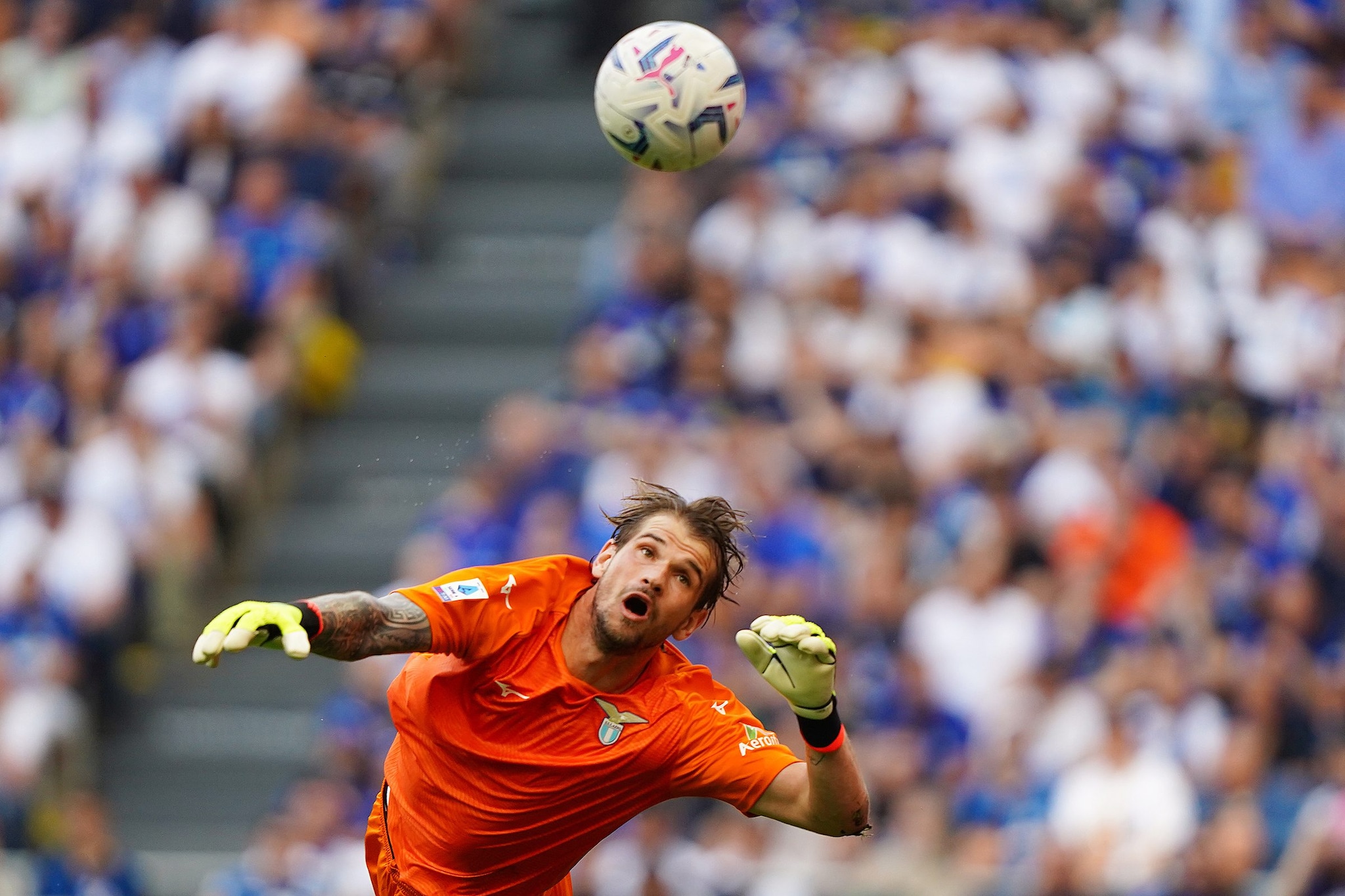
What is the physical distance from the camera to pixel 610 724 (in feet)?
25.5

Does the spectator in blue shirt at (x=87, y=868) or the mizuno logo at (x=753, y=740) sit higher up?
the mizuno logo at (x=753, y=740)

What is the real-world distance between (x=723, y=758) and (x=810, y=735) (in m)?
0.52

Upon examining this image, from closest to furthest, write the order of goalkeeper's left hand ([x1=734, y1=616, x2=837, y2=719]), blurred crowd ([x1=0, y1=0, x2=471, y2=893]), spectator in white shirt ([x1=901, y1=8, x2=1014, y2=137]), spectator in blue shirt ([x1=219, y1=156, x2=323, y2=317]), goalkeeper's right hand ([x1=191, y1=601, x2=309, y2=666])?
goalkeeper's right hand ([x1=191, y1=601, x2=309, y2=666]) → goalkeeper's left hand ([x1=734, y1=616, x2=837, y2=719]) → blurred crowd ([x1=0, y1=0, x2=471, y2=893]) → spectator in white shirt ([x1=901, y1=8, x2=1014, y2=137]) → spectator in blue shirt ([x1=219, y1=156, x2=323, y2=317])

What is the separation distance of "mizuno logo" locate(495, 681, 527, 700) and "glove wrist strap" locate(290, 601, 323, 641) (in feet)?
3.10

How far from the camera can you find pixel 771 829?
13.0m

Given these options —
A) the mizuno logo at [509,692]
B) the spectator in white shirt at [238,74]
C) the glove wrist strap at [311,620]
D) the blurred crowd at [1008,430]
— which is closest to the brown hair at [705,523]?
the mizuno logo at [509,692]

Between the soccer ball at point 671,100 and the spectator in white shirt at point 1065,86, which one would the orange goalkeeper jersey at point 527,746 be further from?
the spectator in white shirt at point 1065,86

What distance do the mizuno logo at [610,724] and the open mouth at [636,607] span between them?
1.43ft

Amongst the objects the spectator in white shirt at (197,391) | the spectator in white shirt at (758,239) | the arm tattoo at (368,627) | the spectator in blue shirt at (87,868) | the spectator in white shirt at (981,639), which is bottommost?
the spectator in blue shirt at (87,868)

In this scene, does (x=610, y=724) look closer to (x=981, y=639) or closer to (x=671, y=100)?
(x=671, y=100)

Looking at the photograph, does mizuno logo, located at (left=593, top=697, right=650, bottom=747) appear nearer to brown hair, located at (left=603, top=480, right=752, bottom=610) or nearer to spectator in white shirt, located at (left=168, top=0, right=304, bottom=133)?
brown hair, located at (left=603, top=480, right=752, bottom=610)

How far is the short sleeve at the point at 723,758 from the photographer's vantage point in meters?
7.79

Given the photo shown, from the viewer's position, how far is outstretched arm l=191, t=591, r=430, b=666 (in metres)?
6.50

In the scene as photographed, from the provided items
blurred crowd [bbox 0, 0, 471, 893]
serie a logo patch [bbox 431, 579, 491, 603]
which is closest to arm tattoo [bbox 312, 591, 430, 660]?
serie a logo patch [bbox 431, 579, 491, 603]
